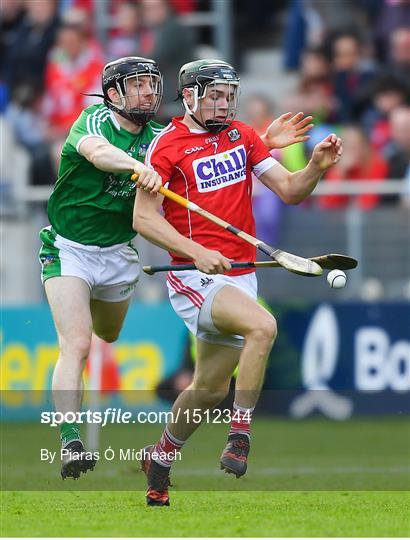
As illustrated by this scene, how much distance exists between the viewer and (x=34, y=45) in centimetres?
1881

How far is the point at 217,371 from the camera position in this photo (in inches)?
351

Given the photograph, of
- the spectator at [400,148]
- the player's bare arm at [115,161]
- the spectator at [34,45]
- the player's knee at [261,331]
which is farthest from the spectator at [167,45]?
the player's knee at [261,331]

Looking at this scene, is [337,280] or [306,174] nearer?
[337,280]

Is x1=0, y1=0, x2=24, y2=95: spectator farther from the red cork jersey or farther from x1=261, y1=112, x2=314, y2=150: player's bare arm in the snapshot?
the red cork jersey

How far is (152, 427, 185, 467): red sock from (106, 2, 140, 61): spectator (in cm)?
937

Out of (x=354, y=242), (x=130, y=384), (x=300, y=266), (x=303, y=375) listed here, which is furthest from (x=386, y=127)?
(x=300, y=266)

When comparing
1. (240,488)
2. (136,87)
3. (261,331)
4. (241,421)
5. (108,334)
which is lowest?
(240,488)

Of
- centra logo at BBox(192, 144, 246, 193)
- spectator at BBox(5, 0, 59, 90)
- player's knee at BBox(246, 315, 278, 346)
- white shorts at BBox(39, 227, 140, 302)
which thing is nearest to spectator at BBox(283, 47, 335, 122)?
spectator at BBox(5, 0, 59, 90)

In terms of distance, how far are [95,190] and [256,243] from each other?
125cm

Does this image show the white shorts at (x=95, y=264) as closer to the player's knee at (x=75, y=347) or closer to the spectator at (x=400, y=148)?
the player's knee at (x=75, y=347)

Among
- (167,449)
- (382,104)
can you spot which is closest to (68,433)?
(167,449)

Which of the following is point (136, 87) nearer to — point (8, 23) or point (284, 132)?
point (284, 132)

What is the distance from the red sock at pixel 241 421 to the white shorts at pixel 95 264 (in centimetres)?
135

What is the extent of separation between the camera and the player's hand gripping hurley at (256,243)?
8.66 meters
